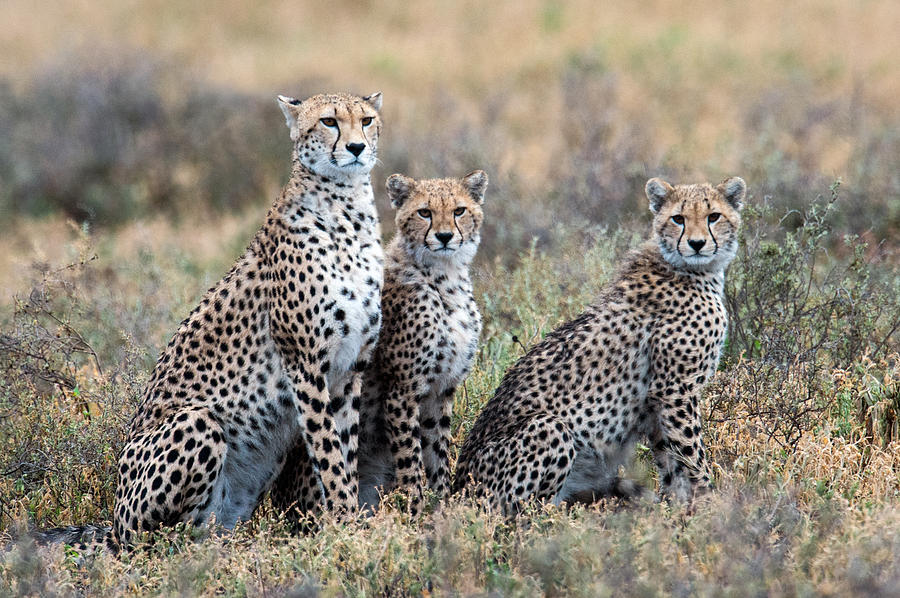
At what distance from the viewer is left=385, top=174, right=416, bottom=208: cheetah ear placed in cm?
461

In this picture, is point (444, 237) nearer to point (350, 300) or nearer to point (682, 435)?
point (350, 300)

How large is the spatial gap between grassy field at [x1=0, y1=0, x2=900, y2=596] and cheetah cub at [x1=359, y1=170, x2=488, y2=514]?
48 cm

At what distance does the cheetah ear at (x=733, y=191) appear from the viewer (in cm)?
457

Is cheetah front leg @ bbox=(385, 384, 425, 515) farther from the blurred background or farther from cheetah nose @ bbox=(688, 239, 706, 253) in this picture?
the blurred background

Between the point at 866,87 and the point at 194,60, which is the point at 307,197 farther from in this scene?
the point at 194,60

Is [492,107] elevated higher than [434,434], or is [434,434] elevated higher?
[492,107]

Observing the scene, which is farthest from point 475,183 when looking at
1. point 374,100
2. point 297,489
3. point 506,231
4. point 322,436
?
point 506,231

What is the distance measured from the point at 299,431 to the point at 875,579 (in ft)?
7.00

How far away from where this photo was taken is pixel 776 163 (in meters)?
8.23

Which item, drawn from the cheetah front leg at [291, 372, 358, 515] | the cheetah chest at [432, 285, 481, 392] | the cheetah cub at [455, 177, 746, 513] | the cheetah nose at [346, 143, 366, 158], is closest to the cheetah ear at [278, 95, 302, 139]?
the cheetah nose at [346, 143, 366, 158]

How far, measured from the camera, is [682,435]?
14.0 feet

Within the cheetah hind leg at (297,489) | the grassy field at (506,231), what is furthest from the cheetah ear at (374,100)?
the grassy field at (506,231)

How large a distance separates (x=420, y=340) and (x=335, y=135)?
830mm

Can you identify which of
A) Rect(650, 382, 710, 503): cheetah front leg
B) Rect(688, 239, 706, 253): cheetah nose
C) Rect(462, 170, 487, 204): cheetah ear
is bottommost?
Rect(650, 382, 710, 503): cheetah front leg
